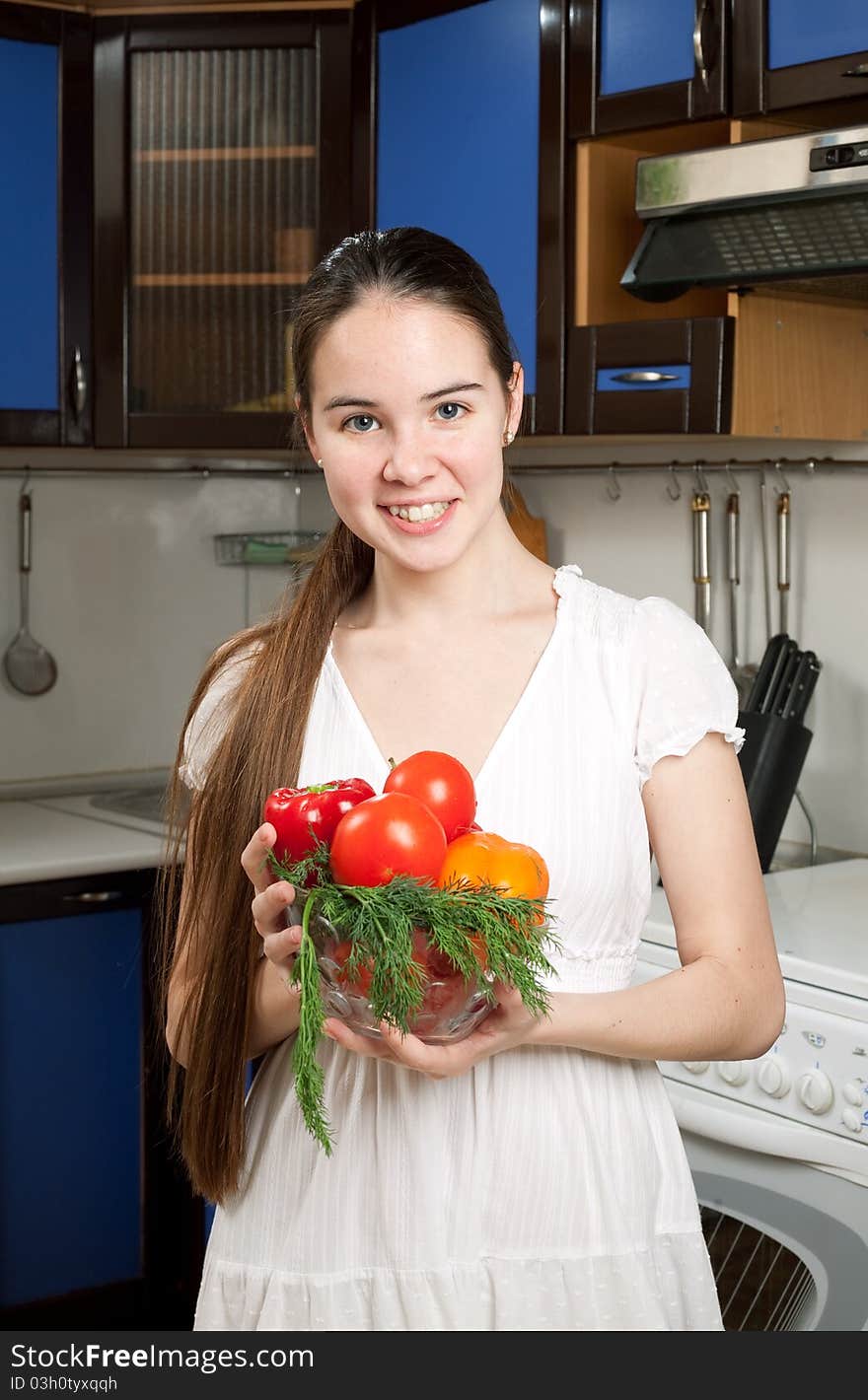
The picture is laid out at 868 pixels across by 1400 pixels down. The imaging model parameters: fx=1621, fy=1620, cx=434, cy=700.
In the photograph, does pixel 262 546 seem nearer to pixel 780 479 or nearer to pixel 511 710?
pixel 780 479

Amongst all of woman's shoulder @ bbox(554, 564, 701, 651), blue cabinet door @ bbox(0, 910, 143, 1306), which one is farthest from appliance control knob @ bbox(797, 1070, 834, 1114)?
blue cabinet door @ bbox(0, 910, 143, 1306)

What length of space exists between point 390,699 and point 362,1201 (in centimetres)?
37

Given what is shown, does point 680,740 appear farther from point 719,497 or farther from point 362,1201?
point 719,497

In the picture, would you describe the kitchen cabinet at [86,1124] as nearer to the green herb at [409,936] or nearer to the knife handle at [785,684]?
the knife handle at [785,684]

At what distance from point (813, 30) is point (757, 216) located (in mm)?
239

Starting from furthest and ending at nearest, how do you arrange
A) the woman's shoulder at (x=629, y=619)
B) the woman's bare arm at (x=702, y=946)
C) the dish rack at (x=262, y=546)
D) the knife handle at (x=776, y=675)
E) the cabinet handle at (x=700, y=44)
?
the dish rack at (x=262, y=546)
the knife handle at (x=776, y=675)
the cabinet handle at (x=700, y=44)
the woman's shoulder at (x=629, y=619)
the woman's bare arm at (x=702, y=946)

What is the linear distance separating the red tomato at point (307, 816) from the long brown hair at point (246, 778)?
7.9 inches

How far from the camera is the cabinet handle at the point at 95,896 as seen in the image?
2.49 metres

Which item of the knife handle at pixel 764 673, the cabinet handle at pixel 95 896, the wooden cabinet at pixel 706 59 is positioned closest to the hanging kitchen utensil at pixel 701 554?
the knife handle at pixel 764 673

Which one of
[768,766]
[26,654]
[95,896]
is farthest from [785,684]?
[26,654]

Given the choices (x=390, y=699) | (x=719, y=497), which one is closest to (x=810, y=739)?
(x=719, y=497)

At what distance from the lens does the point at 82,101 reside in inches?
105

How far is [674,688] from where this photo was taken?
1.16m

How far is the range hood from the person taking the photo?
186 cm
